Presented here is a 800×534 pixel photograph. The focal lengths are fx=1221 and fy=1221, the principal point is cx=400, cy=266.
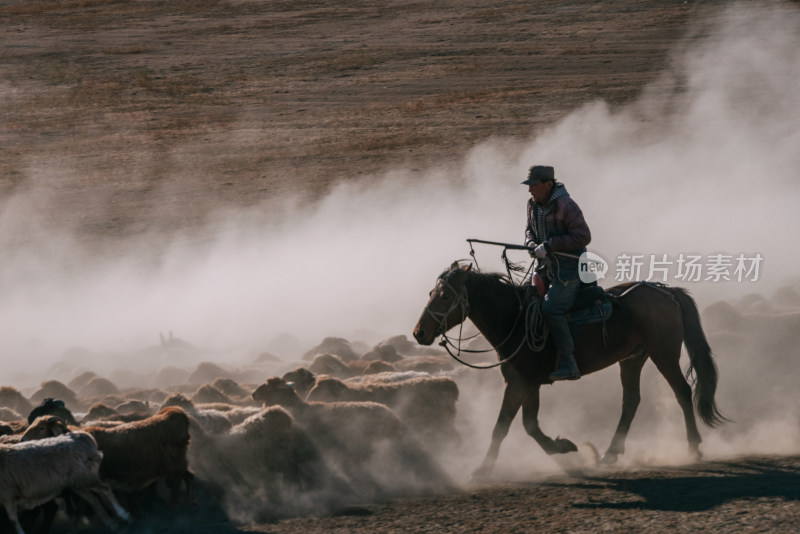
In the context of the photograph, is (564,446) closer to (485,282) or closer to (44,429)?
(485,282)

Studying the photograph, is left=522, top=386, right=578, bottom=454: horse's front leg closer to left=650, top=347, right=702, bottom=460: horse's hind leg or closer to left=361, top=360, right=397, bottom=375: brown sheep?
left=650, top=347, right=702, bottom=460: horse's hind leg

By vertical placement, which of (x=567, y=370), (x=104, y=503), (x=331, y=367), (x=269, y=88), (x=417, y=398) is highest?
(x=269, y=88)

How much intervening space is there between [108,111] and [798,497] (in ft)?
131

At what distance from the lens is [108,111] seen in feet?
152

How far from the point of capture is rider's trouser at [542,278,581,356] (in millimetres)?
12195

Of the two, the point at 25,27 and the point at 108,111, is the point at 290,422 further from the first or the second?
the point at 25,27

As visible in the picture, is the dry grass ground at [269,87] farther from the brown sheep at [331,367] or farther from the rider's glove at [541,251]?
the rider's glove at [541,251]

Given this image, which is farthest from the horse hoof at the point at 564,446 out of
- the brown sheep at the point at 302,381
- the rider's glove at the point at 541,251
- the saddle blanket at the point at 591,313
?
the brown sheep at the point at 302,381

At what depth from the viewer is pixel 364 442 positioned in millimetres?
12328

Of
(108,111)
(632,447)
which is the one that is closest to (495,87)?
(108,111)

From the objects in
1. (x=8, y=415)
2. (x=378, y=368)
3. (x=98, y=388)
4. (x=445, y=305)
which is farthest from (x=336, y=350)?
(x=445, y=305)

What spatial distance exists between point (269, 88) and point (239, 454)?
37.3 m

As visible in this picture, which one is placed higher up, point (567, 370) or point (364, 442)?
point (567, 370)

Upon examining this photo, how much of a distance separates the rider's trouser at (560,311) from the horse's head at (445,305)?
82 centimetres
